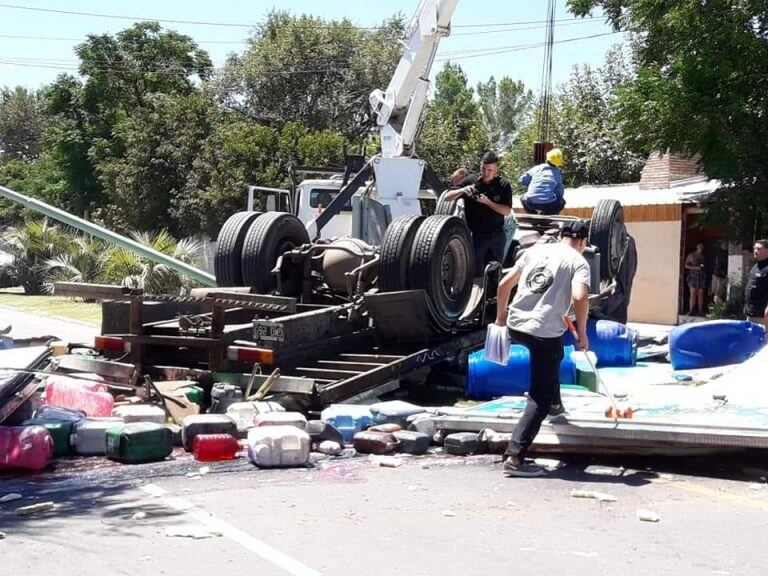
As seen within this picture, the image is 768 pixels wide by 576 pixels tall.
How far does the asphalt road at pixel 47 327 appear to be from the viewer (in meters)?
17.8

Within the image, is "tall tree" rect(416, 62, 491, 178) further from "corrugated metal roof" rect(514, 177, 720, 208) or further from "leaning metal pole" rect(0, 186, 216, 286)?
"leaning metal pole" rect(0, 186, 216, 286)

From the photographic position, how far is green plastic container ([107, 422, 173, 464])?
24.8ft

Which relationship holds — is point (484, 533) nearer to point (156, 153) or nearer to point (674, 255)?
point (674, 255)

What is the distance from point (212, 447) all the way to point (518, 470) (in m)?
2.26

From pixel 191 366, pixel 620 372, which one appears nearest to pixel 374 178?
pixel 620 372

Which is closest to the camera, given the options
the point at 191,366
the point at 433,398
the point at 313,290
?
the point at 191,366

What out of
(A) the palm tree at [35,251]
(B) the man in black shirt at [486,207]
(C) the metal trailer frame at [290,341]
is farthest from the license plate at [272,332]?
(A) the palm tree at [35,251]

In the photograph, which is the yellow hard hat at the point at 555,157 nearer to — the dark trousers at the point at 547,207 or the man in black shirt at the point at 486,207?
the dark trousers at the point at 547,207

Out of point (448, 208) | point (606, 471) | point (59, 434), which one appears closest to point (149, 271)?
point (448, 208)

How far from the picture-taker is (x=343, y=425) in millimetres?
8414

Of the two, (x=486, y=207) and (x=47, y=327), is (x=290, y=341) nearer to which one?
(x=486, y=207)

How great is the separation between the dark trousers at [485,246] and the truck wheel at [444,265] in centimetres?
26

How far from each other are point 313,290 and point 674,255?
471 inches

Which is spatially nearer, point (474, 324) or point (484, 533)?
point (484, 533)
